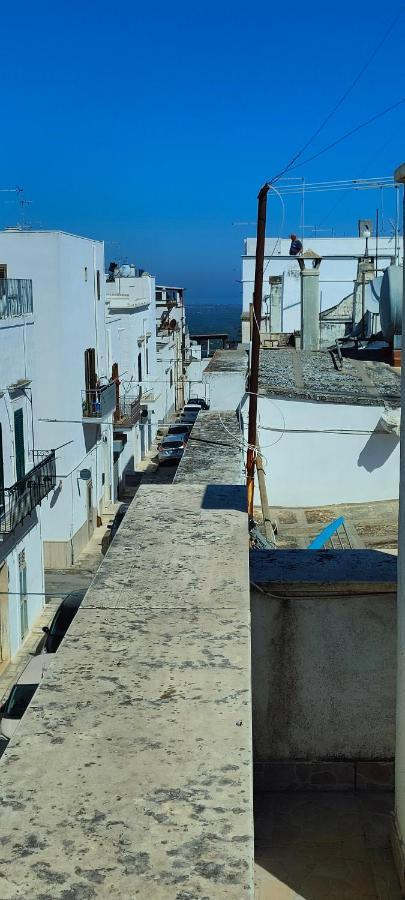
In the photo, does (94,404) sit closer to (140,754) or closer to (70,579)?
(70,579)

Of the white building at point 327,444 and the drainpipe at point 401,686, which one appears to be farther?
the white building at point 327,444

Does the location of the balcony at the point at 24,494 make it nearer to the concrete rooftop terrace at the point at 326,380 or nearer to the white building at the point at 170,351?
the concrete rooftop terrace at the point at 326,380

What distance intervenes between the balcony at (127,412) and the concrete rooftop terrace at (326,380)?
58.9ft

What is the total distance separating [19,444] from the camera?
18.3m

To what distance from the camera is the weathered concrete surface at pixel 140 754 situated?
1.86 metres

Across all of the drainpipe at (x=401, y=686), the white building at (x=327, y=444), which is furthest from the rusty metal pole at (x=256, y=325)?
the drainpipe at (x=401, y=686)

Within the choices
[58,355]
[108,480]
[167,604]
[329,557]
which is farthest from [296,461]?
[108,480]

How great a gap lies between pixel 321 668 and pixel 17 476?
14.3m

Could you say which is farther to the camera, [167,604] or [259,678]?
[259,678]

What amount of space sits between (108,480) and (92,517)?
Answer: 3426 millimetres

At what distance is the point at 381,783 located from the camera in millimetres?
4609

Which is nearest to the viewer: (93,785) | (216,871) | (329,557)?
(216,871)

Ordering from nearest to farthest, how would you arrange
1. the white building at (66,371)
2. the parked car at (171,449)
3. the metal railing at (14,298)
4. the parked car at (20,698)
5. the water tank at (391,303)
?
the water tank at (391,303)
the parked car at (20,698)
the metal railing at (14,298)
the white building at (66,371)
the parked car at (171,449)

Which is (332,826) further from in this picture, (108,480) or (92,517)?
(108,480)
